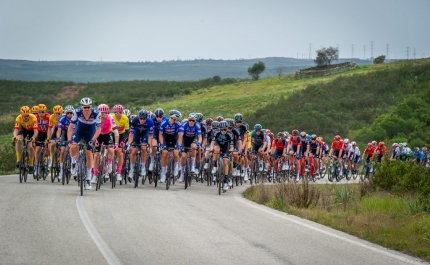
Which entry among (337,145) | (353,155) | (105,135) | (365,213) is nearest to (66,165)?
(105,135)

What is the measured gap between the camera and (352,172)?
3853 cm

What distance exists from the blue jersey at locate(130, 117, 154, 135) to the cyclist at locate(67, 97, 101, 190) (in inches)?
135

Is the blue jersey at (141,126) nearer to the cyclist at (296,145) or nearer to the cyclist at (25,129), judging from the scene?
the cyclist at (25,129)

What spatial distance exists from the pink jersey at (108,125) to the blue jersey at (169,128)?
287cm

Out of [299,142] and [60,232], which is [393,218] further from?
[299,142]

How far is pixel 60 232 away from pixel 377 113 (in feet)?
212

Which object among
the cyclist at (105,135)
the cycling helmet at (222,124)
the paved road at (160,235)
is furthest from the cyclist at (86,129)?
the cycling helmet at (222,124)

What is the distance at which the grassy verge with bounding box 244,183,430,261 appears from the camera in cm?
1189

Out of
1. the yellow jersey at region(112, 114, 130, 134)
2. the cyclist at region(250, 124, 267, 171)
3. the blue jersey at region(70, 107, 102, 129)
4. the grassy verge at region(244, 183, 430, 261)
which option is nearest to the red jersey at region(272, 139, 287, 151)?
the cyclist at region(250, 124, 267, 171)

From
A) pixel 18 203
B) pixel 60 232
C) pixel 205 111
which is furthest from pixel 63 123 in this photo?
pixel 205 111

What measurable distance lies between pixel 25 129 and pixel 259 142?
33.9ft

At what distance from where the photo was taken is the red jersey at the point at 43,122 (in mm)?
22781

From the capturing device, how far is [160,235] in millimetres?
11734

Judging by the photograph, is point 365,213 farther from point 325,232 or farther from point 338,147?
point 338,147
